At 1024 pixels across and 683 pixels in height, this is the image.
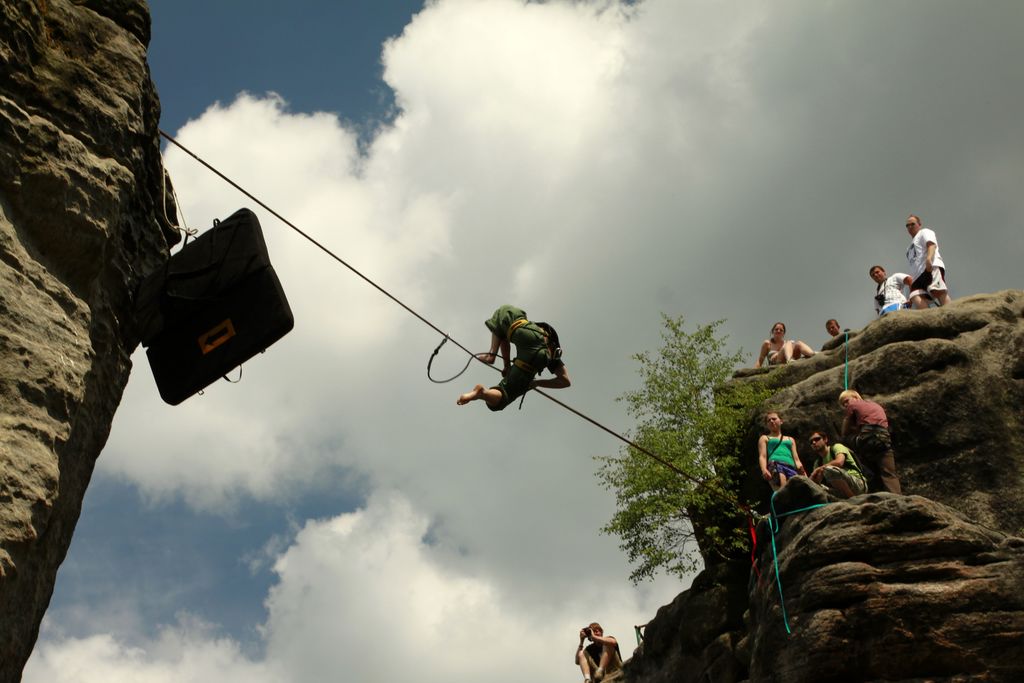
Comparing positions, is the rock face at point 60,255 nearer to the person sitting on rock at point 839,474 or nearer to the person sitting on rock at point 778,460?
the person sitting on rock at point 839,474

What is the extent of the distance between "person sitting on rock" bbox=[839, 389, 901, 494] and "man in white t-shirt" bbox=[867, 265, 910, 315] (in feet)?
19.6

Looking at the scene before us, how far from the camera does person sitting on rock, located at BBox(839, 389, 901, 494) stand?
54.5 ft

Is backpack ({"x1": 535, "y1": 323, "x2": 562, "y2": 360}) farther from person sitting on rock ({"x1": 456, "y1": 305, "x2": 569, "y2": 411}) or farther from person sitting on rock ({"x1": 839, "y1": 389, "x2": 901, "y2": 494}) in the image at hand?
person sitting on rock ({"x1": 839, "y1": 389, "x2": 901, "y2": 494})

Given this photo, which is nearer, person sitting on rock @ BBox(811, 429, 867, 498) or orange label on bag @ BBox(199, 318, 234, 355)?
orange label on bag @ BBox(199, 318, 234, 355)

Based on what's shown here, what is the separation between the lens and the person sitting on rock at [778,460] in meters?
17.9

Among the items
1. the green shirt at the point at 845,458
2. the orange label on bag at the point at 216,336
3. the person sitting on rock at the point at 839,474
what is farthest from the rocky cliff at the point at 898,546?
the orange label on bag at the point at 216,336

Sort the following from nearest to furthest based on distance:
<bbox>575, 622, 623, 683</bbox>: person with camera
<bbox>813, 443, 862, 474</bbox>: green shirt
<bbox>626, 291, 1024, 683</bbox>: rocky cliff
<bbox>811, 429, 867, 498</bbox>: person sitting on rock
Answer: <bbox>626, 291, 1024, 683</bbox>: rocky cliff, <bbox>811, 429, 867, 498</bbox>: person sitting on rock, <bbox>813, 443, 862, 474</bbox>: green shirt, <bbox>575, 622, 623, 683</bbox>: person with camera

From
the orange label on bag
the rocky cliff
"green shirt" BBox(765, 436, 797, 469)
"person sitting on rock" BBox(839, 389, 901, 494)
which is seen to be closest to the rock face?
the orange label on bag

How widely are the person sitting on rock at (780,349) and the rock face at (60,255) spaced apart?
1845 centimetres

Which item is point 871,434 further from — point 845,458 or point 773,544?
point 773,544

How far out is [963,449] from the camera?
19906mm

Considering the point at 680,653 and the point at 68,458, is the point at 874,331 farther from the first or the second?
the point at 68,458

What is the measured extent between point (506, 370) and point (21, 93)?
8.58m

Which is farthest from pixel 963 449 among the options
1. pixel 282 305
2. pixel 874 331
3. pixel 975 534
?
pixel 282 305
